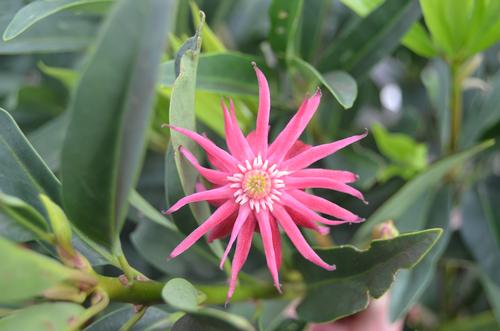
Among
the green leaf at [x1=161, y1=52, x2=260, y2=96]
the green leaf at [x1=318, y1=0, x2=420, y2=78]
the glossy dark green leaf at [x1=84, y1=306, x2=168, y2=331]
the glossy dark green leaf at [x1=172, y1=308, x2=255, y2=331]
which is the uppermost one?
the green leaf at [x1=318, y1=0, x2=420, y2=78]

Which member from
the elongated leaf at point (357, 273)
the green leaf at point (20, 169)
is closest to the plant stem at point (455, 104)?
the elongated leaf at point (357, 273)

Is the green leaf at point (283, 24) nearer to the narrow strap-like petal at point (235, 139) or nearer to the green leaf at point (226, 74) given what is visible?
the green leaf at point (226, 74)

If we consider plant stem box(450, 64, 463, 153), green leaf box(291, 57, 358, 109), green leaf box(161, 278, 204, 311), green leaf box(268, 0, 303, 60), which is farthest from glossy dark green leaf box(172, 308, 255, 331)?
plant stem box(450, 64, 463, 153)

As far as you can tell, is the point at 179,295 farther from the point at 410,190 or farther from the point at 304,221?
the point at 410,190

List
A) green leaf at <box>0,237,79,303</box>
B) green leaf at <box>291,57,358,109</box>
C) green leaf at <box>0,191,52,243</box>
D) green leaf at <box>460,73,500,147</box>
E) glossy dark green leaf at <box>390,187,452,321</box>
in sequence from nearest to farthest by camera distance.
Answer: green leaf at <box>0,237,79,303</box>
green leaf at <box>0,191,52,243</box>
green leaf at <box>291,57,358,109</box>
glossy dark green leaf at <box>390,187,452,321</box>
green leaf at <box>460,73,500,147</box>

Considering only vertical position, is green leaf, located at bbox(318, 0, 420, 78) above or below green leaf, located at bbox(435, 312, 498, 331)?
above

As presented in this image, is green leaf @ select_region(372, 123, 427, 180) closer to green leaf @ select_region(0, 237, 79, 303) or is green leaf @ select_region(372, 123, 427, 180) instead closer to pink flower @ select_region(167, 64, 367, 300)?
pink flower @ select_region(167, 64, 367, 300)
